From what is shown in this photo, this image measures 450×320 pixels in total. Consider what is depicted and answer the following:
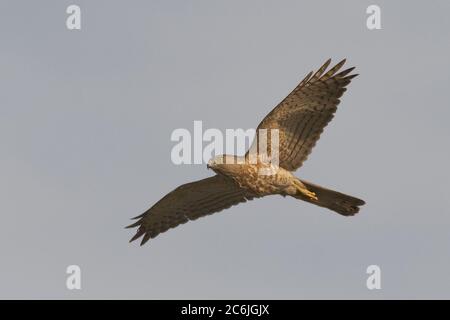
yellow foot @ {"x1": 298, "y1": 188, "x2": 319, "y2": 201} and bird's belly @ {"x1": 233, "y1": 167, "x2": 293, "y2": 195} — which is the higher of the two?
bird's belly @ {"x1": 233, "y1": 167, "x2": 293, "y2": 195}

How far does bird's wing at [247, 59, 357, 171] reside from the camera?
23.9 metres

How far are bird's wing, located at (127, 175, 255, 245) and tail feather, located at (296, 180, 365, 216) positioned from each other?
133 centimetres

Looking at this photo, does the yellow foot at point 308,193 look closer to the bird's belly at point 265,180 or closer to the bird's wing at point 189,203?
the bird's belly at point 265,180

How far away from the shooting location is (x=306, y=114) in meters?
24.0

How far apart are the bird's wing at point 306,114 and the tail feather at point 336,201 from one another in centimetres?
61

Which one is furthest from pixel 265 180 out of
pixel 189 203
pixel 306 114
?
pixel 189 203

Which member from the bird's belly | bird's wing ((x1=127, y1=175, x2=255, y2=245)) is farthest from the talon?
bird's wing ((x1=127, y1=175, x2=255, y2=245))

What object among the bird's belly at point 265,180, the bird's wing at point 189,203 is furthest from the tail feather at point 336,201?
the bird's wing at point 189,203

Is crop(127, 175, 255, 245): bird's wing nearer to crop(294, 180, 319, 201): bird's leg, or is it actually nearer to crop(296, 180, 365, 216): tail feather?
crop(294, 180, 319, 201): bird's leg

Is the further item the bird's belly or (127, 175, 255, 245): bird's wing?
(127, 175, 255, 245): bird's wing

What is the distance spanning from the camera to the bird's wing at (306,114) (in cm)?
2391

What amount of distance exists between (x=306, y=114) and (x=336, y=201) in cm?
171
